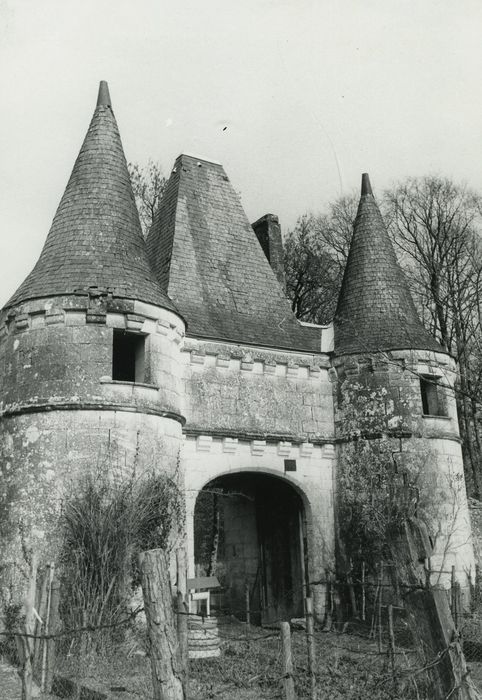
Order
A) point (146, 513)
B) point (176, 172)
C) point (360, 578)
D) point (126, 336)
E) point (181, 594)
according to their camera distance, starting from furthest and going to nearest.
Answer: point (176, 172), point (360, 578), point (126, 336), point (146, 513), point (181, 594)

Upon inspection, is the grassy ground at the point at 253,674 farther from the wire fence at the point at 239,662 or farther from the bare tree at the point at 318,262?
the bare tree at the point at 318,262

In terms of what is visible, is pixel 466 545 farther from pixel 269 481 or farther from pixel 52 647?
pixel 52 647

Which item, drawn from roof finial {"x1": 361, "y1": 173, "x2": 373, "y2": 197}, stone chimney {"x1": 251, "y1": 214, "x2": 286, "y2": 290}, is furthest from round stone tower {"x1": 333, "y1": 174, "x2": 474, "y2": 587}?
stone chimney {"x1": 251, "y1": 214, "x2": 286, "y2": 290}

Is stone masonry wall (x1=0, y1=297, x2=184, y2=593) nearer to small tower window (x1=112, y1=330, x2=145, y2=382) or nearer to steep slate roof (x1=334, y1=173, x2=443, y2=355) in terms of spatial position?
small tower window (x1=112, y1=330, x2=145, y2=382)

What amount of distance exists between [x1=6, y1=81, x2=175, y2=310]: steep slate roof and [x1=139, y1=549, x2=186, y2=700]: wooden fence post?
754cm

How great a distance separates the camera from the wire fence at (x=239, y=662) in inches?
295

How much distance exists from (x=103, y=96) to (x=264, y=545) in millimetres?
10378

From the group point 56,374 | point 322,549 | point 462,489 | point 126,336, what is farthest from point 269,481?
point 56,374

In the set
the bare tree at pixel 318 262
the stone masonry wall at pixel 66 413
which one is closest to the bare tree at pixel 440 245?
the bare tree at pixel 318 262

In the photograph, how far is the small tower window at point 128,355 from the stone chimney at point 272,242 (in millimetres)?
5134

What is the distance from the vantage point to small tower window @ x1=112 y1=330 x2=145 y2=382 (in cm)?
1335

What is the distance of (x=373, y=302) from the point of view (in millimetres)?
16828

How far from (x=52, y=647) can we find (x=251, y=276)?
35.2ft

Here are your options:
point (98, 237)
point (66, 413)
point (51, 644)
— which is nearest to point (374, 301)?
point (98, 237)
